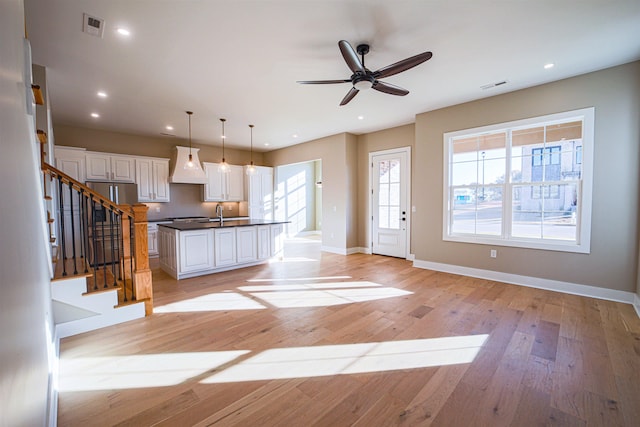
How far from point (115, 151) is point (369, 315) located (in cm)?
682

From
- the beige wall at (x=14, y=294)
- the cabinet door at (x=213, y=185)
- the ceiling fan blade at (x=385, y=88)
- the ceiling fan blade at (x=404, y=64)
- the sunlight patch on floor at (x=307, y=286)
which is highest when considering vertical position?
the ceiling fan blade at (x=404, y=64)

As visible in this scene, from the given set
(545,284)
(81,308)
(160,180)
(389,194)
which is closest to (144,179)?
(160,180)

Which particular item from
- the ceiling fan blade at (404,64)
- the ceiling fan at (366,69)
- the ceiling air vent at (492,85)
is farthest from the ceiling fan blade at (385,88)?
the ceiling air vent at (492,85)

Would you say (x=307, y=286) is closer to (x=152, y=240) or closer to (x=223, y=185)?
(x=152, y=240)

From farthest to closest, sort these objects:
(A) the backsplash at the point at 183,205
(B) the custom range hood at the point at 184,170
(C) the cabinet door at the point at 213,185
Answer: (C) the cabinet door at the point at 213,185, (A) the backsplash at the point at 183,205, (B) the custom range hood at the point at 184,170

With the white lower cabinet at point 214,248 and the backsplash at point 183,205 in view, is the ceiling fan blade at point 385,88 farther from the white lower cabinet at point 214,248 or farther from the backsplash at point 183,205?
the backsplash at point 183,205

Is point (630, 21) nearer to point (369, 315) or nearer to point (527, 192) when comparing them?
point (527, 192)

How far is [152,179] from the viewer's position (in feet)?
21.7

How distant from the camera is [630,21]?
2570mm

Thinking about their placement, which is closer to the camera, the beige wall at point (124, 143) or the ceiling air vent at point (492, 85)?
the ceiling air vent at point (492, 85)

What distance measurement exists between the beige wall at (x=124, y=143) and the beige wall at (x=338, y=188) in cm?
314

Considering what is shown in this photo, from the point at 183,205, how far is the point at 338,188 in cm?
423

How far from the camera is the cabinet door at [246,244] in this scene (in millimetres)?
5184

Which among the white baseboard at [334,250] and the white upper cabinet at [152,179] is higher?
the white upper cabinet at [152,179]
